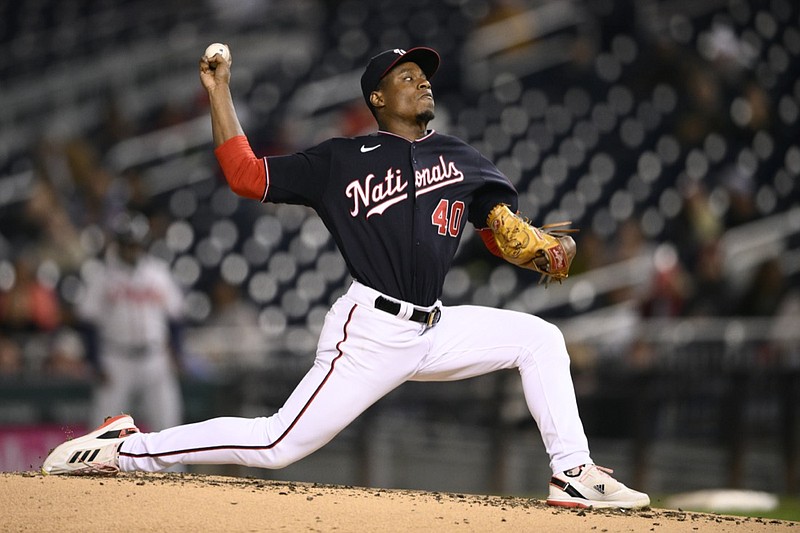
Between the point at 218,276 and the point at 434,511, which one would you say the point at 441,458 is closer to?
the point at 218,276

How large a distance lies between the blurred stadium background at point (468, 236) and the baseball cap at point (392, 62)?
13.4ft

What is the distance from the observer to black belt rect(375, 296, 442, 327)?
3.79m

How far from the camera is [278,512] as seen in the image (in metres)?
3.64

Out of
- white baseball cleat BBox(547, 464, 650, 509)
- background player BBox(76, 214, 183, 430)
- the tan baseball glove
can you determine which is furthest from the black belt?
background player BBox(76, 214, 183, 430)

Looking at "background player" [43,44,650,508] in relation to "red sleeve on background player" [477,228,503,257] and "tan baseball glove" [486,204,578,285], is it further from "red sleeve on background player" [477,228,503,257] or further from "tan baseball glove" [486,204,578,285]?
"red sleeve on background player" [477,228,503,257]

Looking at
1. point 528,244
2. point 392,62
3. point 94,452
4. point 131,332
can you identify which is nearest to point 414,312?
point 528,244

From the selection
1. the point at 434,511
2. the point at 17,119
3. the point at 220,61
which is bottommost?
the point at 434,511

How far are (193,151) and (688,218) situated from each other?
14.9ft

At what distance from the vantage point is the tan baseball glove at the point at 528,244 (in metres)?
3.99

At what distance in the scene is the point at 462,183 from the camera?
13.1 feet

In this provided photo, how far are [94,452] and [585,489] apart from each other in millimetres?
1709

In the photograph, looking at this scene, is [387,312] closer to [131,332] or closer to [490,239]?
[490,239]

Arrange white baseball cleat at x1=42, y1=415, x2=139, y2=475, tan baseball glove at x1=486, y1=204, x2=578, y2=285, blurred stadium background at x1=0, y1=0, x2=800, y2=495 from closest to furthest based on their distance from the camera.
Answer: tan baseball glove at x1=486, y1=204, x2=578, y2=285 → white baseball cleat at x1=42, y1=415, x2=139, y2=475 → blurred stadium background at x1=0, y1=0, x2=800, y2=495

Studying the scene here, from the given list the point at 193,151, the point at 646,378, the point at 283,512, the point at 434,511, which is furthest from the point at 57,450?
the point at 193,151
